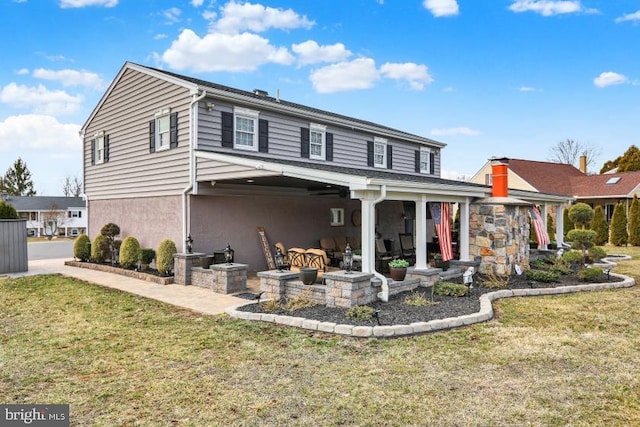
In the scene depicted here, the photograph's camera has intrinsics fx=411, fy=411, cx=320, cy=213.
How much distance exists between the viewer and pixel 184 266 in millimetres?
10289

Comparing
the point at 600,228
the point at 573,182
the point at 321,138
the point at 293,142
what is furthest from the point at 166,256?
the point at 573,182

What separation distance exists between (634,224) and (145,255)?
23208 mm

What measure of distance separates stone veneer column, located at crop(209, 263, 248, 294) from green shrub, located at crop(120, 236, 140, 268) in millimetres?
3889

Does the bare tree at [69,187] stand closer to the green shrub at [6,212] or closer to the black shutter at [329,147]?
the green shrub at [6,212]

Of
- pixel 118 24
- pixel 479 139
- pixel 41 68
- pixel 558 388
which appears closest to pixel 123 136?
pixel 118 24

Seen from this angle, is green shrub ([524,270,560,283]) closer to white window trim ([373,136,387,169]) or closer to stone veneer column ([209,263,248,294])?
stone veneer column ([209,263,248,294])

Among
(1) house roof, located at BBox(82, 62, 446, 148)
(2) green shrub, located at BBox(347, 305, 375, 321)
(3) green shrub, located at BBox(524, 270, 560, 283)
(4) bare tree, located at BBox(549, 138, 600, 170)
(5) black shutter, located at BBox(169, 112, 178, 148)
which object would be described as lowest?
(2) green shrub, located at BBox(347, 305, 375, 321)

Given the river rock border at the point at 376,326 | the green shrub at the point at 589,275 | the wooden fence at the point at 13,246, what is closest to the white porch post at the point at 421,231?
the river rock border at the point at 376,326

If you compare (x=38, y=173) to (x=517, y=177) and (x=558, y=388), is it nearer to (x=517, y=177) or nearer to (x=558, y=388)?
(x=517, y=177)

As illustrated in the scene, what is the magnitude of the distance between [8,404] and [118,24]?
13.8 meters

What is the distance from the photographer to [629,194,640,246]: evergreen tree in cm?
2103

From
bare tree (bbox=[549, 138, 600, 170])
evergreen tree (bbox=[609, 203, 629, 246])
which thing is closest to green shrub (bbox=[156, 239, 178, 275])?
evergreen tree (bbox=[609, 203, 629, 246])

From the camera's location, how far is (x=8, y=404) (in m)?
3.90

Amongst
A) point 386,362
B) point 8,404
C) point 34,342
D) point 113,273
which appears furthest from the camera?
point 113,273
